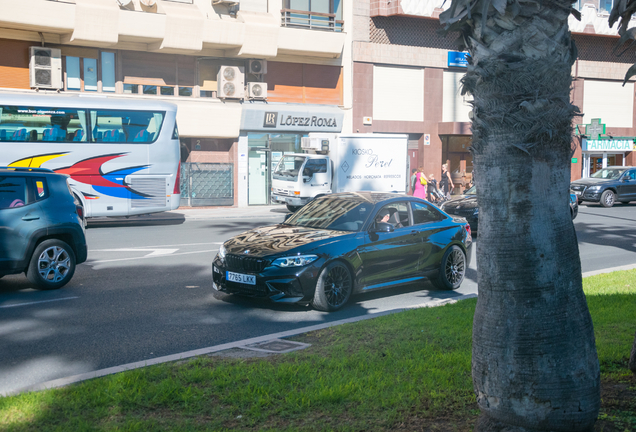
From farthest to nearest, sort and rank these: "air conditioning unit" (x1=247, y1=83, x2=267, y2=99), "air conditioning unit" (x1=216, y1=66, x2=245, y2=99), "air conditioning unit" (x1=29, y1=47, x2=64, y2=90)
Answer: "air conditioning unit" (x1=247, y1=83, x2=267, y2=99) < "air conditioning unit" (x1=216, y1=66, x2=245, y2=99) < "air conditioning unit" (x1=29, y1=47, x2=64, y2=90)

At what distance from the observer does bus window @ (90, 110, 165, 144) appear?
19156 mm

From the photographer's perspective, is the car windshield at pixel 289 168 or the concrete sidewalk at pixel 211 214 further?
the car windshield at pixel 289 168

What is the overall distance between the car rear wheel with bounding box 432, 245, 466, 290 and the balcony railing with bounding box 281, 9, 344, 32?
68.3ft

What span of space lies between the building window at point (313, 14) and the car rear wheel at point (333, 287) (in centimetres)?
2212

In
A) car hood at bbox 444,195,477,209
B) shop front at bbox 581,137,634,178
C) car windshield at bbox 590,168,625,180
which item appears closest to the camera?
car hood at bbox 444,195,477,209

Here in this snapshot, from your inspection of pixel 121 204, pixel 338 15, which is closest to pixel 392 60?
pixel 338 15

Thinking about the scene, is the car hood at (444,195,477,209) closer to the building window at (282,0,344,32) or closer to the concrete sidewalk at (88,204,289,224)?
the concrete sidewalk at (88,204,289,224)

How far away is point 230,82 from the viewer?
27797 mm

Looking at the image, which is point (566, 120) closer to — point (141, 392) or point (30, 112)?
point (141, 392)

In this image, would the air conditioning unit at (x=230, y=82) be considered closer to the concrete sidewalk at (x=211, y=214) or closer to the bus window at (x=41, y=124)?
the concrete sidewalk at (x=211, y=214)

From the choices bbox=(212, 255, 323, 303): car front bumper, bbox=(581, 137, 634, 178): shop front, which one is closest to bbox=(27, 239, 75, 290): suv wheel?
bbox=(212, 255, 323, 303): car front bumper

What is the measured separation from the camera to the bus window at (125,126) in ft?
62.8

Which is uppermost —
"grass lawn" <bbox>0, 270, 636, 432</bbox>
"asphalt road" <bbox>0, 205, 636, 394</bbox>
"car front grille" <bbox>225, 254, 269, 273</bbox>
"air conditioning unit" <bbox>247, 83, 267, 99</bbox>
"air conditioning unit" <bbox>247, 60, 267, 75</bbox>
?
"air conditioning unit" <bbox>247, 60, 267, 75</bbox>

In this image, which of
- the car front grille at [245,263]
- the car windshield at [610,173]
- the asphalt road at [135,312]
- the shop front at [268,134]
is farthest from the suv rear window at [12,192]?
the car windshield at [610,173]
